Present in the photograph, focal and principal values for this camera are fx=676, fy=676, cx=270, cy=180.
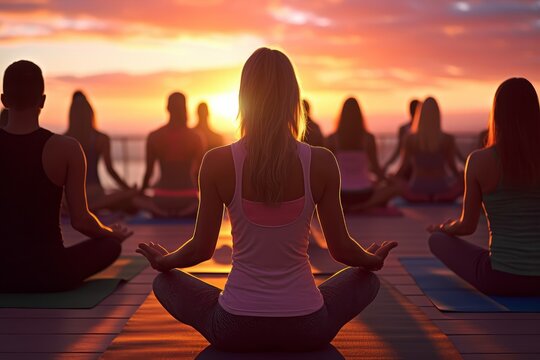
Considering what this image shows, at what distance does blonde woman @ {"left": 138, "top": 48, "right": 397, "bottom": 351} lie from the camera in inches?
88.0

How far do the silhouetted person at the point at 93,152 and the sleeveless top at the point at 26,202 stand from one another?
2.83 meters

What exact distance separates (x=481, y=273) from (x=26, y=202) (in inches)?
90.9

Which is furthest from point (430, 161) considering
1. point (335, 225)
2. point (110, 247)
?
point (335, 225)

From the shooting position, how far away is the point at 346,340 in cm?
274

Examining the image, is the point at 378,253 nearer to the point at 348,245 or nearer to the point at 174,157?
the point at 348,245

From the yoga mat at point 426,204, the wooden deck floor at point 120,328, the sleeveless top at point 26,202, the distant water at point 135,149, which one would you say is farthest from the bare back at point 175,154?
the distant water at point 135,149

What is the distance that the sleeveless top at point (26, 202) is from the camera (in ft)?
10.6

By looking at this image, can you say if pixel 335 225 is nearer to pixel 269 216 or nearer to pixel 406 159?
pixel 269 216

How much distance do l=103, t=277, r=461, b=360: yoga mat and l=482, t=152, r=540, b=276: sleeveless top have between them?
1.89 ft

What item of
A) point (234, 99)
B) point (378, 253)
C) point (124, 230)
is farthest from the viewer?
point (124, 230)

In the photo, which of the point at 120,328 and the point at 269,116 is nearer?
the point at 269,116

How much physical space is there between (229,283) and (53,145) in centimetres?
133

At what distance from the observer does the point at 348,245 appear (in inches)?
95.5

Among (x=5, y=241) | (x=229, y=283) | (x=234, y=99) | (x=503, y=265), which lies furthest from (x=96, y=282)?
(x=503, y=265)
